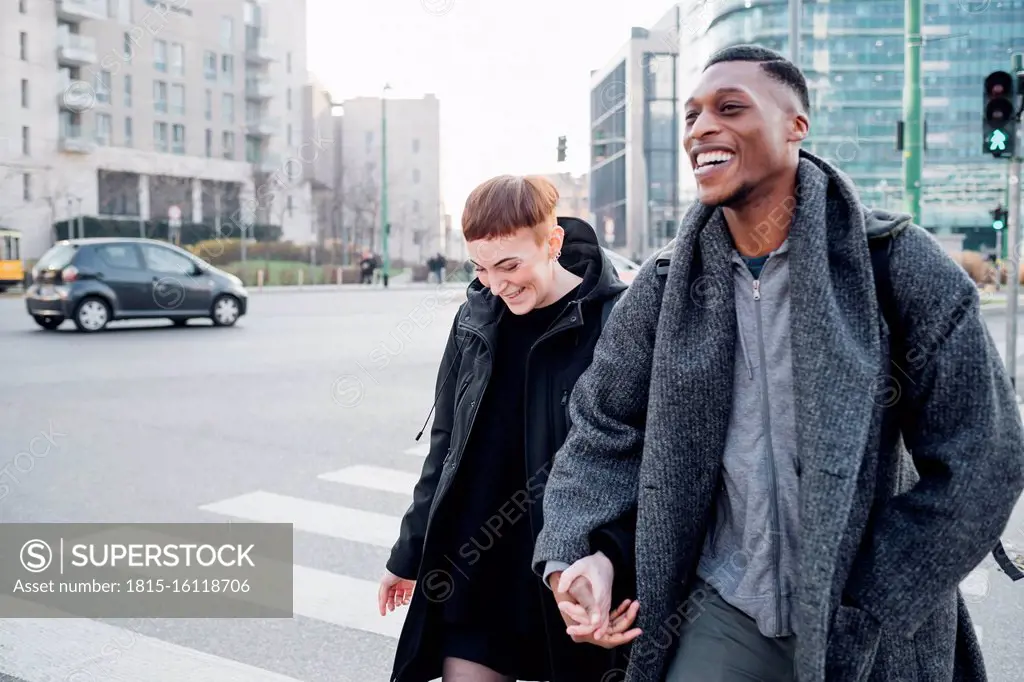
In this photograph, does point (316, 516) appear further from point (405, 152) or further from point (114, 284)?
point (405, 152)

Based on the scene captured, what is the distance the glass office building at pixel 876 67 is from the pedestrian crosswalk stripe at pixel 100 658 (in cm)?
7212

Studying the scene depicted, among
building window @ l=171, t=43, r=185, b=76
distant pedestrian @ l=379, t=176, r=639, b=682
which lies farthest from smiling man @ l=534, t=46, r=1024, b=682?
building window @ l=171, t=43, r=185, b=76

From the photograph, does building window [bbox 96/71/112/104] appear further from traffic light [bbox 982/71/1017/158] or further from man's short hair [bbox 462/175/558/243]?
man's short hair [bbox 462/175/558/243]

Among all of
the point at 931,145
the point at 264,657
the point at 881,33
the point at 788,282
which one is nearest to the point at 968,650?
the point at 788,282

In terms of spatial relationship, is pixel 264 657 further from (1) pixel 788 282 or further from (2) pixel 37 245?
(2) pixel 37 245

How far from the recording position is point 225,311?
19.8m

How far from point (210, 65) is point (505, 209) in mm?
63465

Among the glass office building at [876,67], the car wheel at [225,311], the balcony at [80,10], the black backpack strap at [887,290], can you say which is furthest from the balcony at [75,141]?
the black backpack strap at [887,290]

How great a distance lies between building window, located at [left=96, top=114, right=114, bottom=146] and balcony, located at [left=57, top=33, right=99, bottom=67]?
9.35ft

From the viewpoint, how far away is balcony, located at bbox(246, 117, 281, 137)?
64.6 metres

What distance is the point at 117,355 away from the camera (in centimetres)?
1442

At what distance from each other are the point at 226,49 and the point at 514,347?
210 ft

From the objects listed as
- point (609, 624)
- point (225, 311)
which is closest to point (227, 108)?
point (225, 311)

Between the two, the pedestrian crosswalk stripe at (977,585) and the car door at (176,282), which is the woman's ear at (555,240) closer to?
the pedestrian crosswalk stripe at (977,585)
